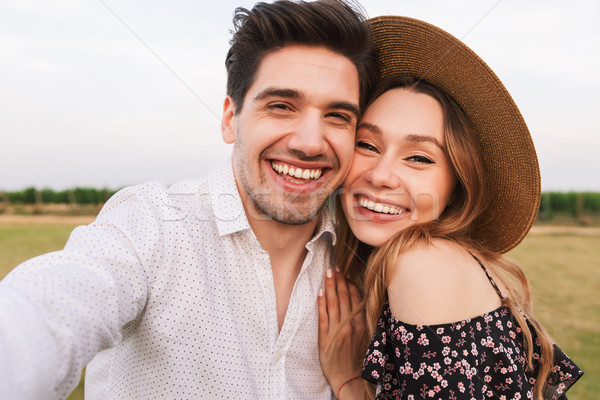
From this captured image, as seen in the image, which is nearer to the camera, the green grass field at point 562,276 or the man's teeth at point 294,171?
the man's teeth at point 294,171

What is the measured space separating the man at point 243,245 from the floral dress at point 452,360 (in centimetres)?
47

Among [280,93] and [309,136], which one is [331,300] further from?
[280,93]

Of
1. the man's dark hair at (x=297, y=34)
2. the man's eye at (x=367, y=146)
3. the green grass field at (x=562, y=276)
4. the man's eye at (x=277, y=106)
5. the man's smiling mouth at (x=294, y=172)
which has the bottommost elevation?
the green grass field at (x=562, y=276)

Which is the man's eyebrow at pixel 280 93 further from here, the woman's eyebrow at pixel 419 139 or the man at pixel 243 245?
the woman's eyebrow at pixel 419 139

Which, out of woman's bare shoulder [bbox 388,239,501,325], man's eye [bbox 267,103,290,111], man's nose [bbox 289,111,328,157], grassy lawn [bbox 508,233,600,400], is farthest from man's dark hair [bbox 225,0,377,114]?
grassy lawn [bbox 508,233,600,400]

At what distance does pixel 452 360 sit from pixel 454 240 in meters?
0.81

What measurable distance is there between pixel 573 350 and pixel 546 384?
5938 millimetres

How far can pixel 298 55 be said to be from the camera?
262 centimetres

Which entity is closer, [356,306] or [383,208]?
[383,208]

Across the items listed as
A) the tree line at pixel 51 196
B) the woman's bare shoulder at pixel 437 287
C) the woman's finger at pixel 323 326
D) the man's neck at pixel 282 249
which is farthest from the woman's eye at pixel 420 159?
the tree line at pixel 51 196

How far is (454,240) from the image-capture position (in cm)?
260

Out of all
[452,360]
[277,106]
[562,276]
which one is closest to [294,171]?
[277,106]

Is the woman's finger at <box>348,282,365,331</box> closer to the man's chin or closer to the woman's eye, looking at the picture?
the man's chin

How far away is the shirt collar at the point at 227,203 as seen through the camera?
2422 millimetres
